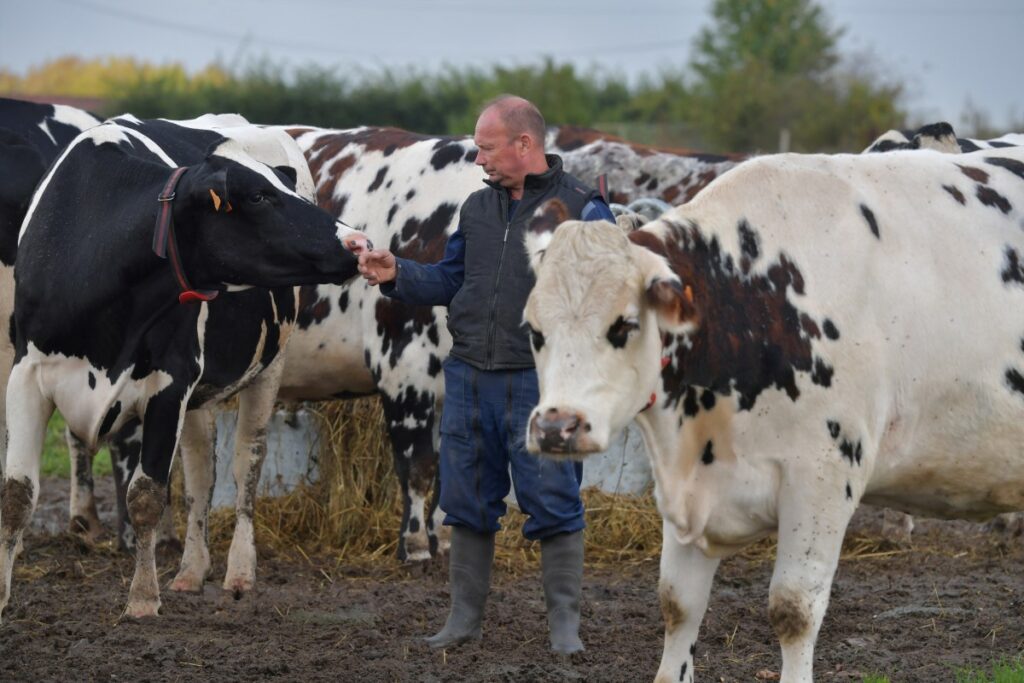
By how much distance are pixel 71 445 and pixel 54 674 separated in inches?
124

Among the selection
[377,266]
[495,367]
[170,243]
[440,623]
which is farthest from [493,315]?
[440,623]

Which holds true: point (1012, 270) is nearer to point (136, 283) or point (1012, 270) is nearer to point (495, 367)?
point (495, 367)

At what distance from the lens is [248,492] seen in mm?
7594

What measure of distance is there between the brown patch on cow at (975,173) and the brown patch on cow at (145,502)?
3.60 metres

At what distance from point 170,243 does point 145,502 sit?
3.82 feet

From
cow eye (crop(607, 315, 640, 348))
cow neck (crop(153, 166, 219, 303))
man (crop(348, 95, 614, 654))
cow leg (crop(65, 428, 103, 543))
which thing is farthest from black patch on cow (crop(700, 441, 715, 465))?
cow leg (crop(65, 428, 103, 543))

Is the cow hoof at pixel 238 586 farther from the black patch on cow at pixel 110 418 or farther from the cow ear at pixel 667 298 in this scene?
the cow ear at pixel 667 298

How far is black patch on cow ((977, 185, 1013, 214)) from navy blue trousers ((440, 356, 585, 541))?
70.0 inches

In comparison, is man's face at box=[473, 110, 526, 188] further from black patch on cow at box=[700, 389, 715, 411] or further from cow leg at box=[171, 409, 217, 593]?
cow leg at box=[171, 409, 217, 593]

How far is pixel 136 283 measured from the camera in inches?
239

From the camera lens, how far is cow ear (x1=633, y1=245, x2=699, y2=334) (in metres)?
4.19

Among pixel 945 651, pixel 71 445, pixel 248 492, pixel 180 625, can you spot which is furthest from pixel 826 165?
pixel 71 445

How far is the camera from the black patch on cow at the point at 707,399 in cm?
462

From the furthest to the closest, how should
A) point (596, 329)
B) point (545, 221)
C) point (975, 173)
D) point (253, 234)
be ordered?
1. point (253, 234)
2. point (975, 173)
3. point (545, 221)
4. point (596, 329)
